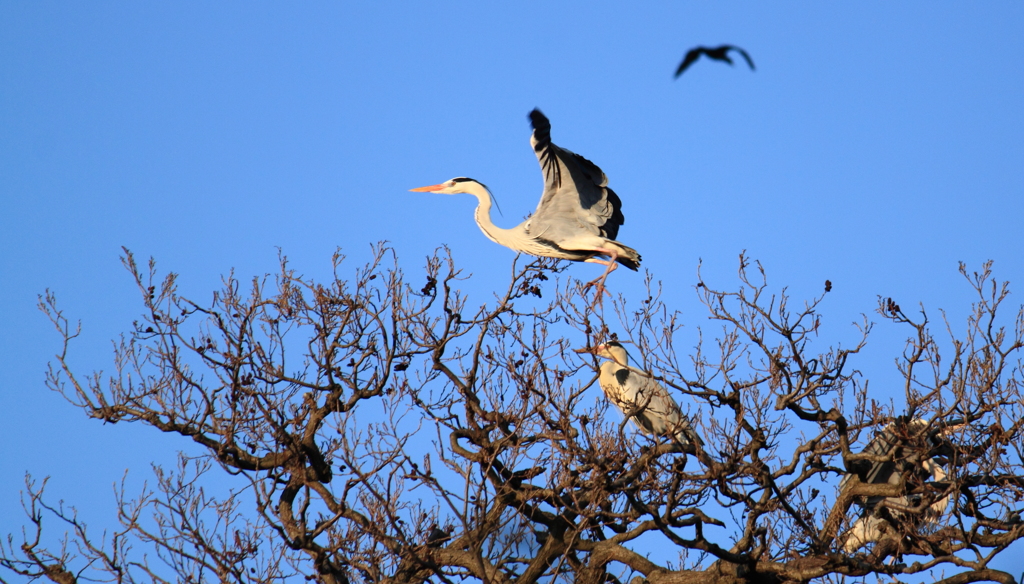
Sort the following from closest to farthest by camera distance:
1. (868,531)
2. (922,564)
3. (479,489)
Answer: (479,489)
(922,564)
(868,531)

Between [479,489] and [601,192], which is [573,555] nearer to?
[479,489]

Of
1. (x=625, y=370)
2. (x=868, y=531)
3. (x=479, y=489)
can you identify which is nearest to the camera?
(x=479, y=489)

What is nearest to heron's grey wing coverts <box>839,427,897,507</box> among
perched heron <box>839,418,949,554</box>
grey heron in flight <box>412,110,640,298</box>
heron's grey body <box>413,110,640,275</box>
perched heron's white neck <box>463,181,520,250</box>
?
perched heron <box>839,418,949,554</box>

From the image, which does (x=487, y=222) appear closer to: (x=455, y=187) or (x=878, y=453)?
(x=455, y=187)

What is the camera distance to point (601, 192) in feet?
32.9

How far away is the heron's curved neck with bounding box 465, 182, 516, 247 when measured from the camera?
10.5 m

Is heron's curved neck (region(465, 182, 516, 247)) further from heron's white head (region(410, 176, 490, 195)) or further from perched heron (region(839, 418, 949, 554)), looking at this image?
perched heron (region(839, 418, 949, 554))

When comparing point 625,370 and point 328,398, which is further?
point 625,370

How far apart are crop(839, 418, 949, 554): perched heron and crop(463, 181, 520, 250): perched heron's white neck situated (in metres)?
4.36

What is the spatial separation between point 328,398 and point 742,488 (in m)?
2.82

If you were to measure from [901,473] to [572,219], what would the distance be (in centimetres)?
425

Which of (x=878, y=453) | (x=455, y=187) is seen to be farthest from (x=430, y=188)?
(x=878, y=453)

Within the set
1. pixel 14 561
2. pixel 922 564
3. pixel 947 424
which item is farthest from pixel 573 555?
pixel 14 561

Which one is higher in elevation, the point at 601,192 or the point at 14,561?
the point at 601,192
